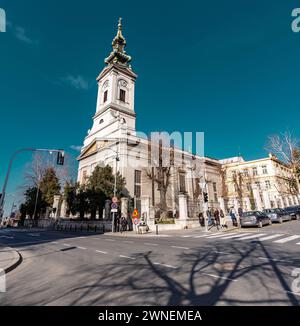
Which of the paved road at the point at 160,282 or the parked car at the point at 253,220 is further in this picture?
the parked car at the point at 253,220

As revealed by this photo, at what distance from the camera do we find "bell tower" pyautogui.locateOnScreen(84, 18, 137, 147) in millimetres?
43534

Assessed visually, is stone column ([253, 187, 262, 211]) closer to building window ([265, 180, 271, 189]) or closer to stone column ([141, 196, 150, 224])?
building window ([265, 180, 271, 189])

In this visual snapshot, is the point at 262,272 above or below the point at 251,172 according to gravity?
below

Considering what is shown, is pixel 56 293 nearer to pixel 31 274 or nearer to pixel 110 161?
pixel 31 274

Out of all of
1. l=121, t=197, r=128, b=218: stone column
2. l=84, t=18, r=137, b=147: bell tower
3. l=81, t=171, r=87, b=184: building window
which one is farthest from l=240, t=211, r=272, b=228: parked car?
l=81, t=171, r=87, b=184: building window

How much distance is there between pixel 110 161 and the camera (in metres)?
36.6

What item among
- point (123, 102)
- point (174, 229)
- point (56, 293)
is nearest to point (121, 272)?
point (56, 293)

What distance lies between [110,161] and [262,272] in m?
32.8

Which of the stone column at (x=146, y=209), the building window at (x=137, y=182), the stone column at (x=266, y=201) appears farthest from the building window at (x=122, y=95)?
the stone column at (x=266, y=201)

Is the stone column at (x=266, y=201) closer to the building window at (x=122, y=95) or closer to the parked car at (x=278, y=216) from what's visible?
the parked car at (x=278, y=216)

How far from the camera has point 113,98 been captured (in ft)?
148

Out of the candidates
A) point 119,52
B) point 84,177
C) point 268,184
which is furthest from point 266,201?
point 119,52

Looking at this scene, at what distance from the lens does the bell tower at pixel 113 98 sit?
43.5 metres

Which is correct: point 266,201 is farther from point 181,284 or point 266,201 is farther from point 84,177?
point 181,284
